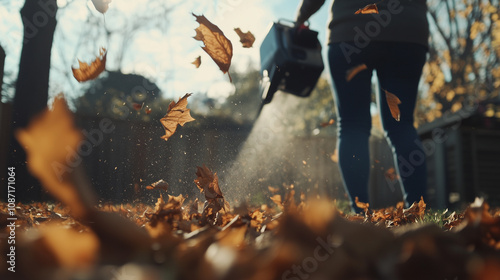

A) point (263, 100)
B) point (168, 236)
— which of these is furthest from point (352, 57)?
point (168, 236)

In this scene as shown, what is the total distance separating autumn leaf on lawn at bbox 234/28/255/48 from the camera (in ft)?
7.39

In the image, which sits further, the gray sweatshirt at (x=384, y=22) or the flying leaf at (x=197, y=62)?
the gray sweatshirt at (x=384, y=22)

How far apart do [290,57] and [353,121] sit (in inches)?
23.8

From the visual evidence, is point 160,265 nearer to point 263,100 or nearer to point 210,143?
point 263,100

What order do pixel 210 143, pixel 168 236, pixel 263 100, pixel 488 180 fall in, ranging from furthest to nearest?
pixel 488 180 → pixel 210 143 → pixel 263 100 → pixel 168 236

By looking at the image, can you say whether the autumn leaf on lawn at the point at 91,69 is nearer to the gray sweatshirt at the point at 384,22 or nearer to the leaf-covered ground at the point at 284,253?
the leaf-covered ground at the point at 284,253

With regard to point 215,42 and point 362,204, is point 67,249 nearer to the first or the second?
point 215,42

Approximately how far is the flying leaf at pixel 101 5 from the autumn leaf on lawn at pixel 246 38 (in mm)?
788

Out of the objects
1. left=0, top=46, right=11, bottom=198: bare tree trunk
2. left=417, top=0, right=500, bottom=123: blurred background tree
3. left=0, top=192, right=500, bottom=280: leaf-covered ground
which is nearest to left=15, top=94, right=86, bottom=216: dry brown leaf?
left=0, top=192, right=500, bottom=280: leaf-covered ground

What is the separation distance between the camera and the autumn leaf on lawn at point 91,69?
66.9 inches

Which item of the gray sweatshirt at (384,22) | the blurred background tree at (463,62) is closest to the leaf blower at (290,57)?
the gray sweatshirt at (384,22)

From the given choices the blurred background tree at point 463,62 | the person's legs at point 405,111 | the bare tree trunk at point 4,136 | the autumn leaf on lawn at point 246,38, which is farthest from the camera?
the blurred background tree at point 463,62

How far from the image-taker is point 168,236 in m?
0.67

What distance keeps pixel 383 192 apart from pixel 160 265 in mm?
8177
